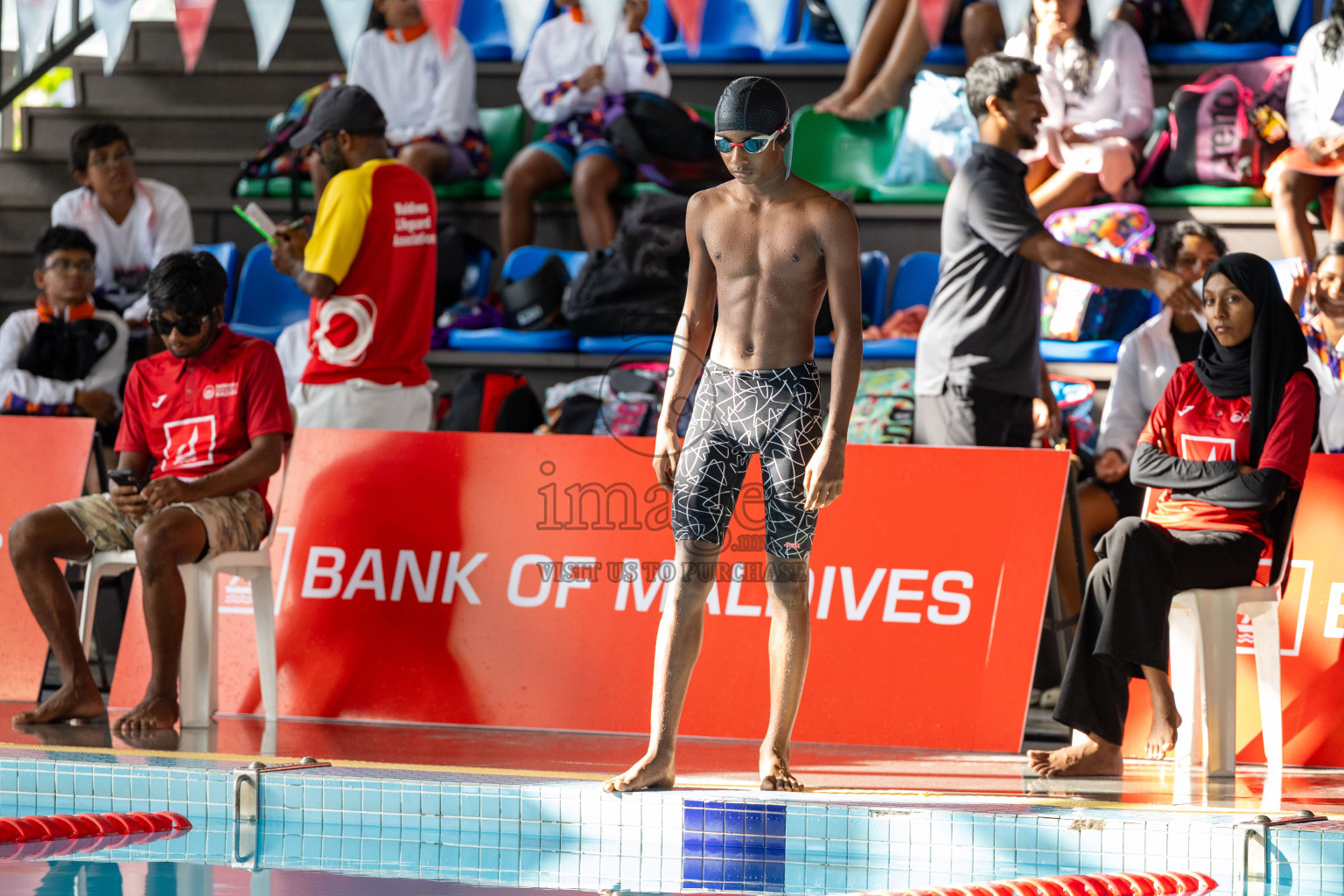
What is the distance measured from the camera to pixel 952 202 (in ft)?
16.8

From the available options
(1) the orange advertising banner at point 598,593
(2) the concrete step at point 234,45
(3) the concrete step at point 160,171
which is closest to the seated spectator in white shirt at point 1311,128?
(1) the orange advertising banner at point 598,593

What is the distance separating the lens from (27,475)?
5.64m

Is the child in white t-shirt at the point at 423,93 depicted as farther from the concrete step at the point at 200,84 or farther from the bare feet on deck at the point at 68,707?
the bare feet on deck at the point at 68,707

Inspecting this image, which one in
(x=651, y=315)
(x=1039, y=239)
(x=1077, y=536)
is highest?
(x=1039, y=239)

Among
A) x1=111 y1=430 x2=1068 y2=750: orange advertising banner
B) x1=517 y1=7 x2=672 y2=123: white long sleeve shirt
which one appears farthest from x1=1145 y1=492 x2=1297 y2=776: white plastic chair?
x1=517 y1=7 x2=672 y2=123: white long sleeve shirt

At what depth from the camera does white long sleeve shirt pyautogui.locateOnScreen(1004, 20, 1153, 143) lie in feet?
22.6

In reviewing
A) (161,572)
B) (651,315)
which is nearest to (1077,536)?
(651,315)

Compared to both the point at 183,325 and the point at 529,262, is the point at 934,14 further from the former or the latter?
the point at 183,325

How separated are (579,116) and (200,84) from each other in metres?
2.60

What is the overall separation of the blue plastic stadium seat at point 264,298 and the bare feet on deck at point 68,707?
303cm

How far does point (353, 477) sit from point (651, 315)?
1.94 metres

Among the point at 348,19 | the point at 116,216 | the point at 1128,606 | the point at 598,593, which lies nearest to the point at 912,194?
the point at 348,19

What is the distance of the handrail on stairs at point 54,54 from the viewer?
25.6ft

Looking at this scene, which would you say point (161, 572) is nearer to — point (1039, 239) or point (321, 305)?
point (321, 305)
